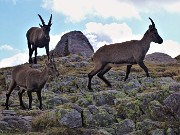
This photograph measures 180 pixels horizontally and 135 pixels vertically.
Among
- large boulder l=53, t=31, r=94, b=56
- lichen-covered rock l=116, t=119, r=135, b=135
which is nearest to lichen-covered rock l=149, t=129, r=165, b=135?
lichen-covered rock l=116, t=119, r=135, b=135

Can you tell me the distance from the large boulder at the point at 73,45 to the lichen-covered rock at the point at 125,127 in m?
19.7

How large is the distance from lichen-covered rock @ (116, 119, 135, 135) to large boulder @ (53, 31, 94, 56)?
64.7 feet

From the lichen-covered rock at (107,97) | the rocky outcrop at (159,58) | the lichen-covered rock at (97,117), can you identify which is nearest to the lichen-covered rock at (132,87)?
the lichen-covered rock at (107,97)

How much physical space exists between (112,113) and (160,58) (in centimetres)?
2070

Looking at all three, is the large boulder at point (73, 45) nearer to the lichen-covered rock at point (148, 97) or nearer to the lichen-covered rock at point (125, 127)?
the lichen-covered rock at point (148, 97)

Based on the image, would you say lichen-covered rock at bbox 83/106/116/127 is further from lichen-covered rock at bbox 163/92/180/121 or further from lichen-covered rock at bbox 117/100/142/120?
lichen-covered rock at bbox 163/92/180/121

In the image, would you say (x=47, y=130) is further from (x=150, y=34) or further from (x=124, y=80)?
(x=150, y=34)

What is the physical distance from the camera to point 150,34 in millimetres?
22688

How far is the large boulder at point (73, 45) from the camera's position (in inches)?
1410

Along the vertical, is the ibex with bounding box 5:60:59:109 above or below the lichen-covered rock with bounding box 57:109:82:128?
above

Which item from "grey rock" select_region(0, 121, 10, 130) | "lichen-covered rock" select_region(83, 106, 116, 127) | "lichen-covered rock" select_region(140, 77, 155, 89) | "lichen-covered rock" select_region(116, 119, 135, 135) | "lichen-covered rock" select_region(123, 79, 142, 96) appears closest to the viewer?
"grey rock" select_region(0, 121, 10, 130)

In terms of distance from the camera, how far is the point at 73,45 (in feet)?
119

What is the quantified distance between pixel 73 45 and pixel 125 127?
71.8 feet

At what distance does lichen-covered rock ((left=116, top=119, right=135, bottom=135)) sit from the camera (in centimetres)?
1492
